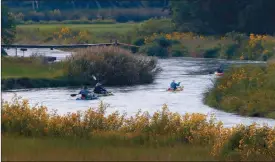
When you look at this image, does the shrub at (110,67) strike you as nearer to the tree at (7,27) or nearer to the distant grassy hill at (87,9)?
the tree at (7,27)

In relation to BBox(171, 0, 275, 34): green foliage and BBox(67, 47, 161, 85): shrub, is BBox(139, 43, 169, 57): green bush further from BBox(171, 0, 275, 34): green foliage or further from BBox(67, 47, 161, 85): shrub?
BBox(67, 47, 161, 85): shrub

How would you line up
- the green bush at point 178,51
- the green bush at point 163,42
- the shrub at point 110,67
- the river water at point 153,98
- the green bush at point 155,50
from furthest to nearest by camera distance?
the green bush at point 163,42 → the green bush at point 155,50 → the green bush at point 178,51 → the shrub at point 110,67 → the river water at point 153,98

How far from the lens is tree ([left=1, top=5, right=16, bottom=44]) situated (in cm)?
6576

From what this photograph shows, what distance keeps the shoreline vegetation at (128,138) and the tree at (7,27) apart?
44.9 meters

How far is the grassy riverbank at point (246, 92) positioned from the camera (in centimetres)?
3531

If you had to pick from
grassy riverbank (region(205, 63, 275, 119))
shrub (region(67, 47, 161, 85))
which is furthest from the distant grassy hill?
grassy riverbank (region(205, 63, 275, 119))

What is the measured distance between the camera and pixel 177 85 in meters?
44.5

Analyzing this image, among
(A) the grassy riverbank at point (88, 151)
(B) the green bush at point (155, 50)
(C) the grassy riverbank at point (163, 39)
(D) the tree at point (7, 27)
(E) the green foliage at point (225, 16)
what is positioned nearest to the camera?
(A) the grassy riverbank at point (88, 151)

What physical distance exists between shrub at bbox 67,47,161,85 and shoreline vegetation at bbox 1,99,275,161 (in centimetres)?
2705

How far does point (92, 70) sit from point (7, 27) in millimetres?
19217

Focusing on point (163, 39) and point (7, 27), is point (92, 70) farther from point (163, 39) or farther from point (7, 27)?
point (163, 39)

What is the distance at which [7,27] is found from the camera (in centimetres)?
6681

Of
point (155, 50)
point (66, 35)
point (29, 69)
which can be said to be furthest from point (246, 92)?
point (66, 35)

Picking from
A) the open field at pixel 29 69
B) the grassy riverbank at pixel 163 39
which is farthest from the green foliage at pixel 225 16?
the open field at pixel 29 69
